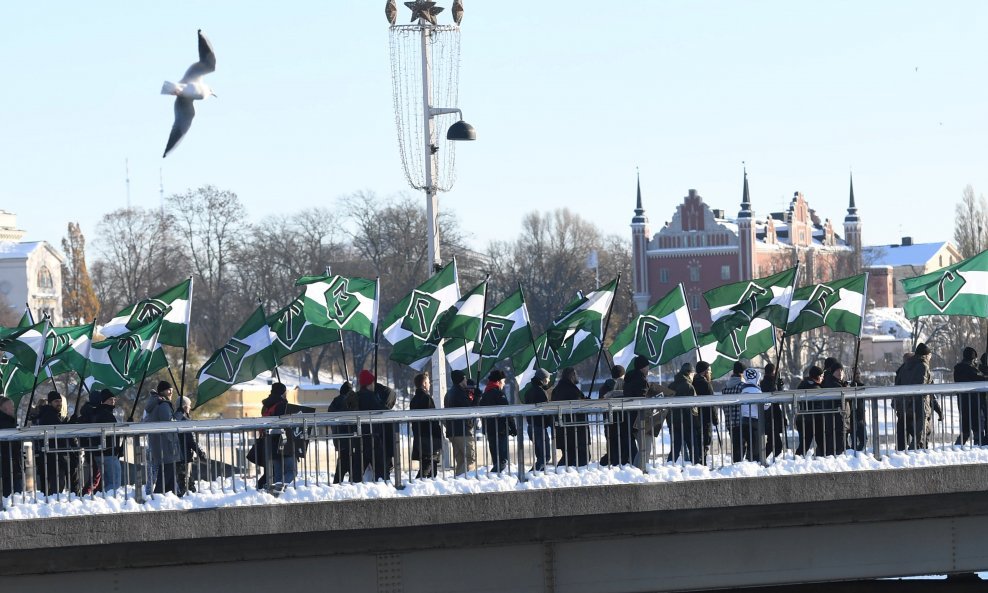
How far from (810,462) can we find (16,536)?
27.3 ft

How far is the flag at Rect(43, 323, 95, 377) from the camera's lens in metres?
21.1

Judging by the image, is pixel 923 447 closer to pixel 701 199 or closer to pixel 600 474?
pixel 600 474

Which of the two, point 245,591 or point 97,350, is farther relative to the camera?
point 97,350

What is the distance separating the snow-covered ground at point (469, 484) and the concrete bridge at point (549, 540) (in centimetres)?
22

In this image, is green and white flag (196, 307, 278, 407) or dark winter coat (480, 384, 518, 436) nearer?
dark winter coat (480, 384, 518, 436)

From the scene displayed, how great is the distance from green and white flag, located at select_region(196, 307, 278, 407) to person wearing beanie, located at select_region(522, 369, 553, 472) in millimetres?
3247

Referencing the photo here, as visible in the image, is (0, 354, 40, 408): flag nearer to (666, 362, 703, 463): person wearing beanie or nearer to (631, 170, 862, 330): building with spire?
(666, 362, 703, 463): person wearing beanie

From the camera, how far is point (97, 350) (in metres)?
20.5

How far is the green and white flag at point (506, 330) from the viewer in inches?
884

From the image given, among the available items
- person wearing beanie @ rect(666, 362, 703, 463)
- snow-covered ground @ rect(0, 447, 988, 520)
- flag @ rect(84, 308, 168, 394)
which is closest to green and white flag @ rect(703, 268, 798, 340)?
person wearing beanie @ rect(666, 362, 703, 463)

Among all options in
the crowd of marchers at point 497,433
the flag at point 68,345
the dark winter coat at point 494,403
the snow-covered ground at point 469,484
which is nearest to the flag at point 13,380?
the flag at point 68,345

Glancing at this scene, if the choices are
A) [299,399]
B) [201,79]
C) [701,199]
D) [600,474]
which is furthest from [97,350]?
[701,199]

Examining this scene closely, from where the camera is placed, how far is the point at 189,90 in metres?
21.1

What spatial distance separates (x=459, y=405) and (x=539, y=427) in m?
1.52
